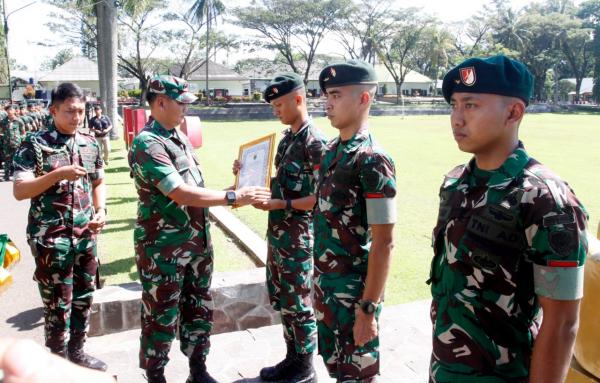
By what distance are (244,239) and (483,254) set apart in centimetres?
484

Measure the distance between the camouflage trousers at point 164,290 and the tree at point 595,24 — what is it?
7056cm

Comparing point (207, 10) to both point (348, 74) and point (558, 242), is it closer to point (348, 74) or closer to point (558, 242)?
point (348, 74)

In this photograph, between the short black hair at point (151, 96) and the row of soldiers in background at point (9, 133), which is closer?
the short black hair at point (151, 96)

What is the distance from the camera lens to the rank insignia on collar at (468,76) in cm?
186

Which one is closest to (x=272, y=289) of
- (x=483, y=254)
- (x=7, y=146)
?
(x=483, y=254)

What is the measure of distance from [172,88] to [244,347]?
6.98 ft

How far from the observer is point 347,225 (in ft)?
8.83

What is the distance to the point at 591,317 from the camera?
2164 millimetres

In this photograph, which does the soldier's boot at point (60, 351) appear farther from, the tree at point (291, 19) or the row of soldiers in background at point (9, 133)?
the tree at point (291, 19)

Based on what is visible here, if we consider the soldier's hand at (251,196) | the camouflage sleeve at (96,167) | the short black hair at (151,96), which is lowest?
the soldier's hand at (251,196)

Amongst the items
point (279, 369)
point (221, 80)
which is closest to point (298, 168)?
point (279, 369)

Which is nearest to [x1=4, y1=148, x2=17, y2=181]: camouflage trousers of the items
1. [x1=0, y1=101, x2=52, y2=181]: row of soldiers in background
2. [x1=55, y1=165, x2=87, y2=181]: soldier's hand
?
[x1=0, y1=101, x2=52, y2=181]: row of soldiers in background

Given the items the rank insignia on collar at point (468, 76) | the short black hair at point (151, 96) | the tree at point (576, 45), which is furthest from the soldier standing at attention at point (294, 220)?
the tree at point (576, 45)

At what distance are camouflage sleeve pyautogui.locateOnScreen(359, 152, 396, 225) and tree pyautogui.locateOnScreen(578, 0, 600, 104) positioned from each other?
7055 centimetres
